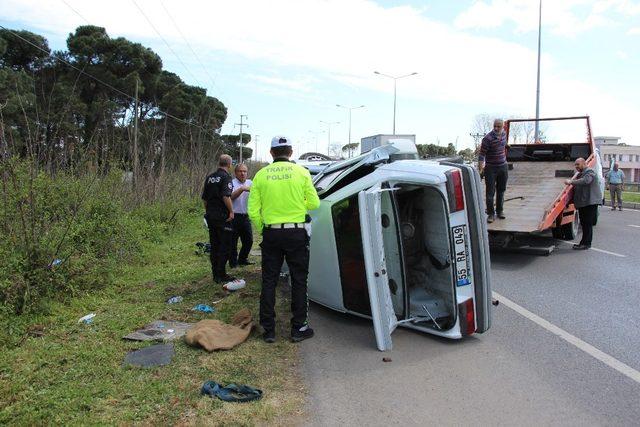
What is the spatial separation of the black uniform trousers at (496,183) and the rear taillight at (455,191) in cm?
479

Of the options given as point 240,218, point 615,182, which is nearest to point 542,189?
point 240,218

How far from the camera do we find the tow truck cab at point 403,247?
4641 mm

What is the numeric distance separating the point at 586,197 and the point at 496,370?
23.3 ft

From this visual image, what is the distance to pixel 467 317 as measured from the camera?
484 centimetres

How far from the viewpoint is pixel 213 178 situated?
741cm

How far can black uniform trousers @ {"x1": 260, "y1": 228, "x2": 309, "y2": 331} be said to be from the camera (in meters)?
4.97

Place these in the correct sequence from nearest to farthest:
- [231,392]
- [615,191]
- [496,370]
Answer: [231,392] < [496,370] < [615,191]

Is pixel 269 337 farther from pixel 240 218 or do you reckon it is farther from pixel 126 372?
pixel 240 218

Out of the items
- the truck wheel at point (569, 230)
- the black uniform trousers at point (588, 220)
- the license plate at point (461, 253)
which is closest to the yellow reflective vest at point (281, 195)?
the license plate at point (461, 253)

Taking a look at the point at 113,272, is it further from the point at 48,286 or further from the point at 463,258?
the point at 463,258

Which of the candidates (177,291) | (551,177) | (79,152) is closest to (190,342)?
(177,291)

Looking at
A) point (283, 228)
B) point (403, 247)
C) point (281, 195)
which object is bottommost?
point (403, 247)

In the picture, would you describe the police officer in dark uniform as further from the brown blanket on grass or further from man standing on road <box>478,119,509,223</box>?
man standing on road <box>478,119,509,223</box>

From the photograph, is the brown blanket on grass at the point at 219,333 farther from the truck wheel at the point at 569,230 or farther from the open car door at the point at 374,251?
the truck wheel at the point at 569,230
